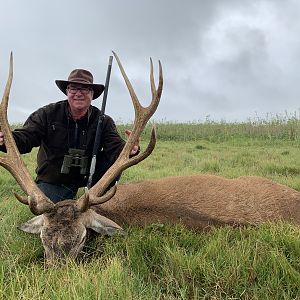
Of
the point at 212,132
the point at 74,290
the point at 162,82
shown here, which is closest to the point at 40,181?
the point at 162,82

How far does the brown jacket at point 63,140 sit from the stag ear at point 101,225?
5.20 feet

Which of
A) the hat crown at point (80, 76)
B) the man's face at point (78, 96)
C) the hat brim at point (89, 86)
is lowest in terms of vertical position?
the man's face at point (78, 96)

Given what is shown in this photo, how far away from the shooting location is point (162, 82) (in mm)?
4195

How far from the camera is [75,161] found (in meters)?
5.52

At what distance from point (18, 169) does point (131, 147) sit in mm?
1054

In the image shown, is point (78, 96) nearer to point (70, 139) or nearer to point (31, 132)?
point (70, 139)

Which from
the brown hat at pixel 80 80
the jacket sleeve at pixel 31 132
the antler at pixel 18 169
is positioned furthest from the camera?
the brown hat at pixel 80 80

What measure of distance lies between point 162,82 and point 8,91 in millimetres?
1475

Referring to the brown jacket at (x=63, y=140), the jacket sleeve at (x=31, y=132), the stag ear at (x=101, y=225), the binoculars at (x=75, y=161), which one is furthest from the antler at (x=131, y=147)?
the jacket sleeve at (x=31, y=132)

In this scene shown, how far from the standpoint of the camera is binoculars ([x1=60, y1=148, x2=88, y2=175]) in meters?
5.47

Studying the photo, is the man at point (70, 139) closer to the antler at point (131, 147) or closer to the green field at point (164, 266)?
the green field at point (164, 266)

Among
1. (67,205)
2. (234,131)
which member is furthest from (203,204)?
(234,131)

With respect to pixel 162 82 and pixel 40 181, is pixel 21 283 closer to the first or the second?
pixel 162 82

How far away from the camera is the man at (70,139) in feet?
18.0
